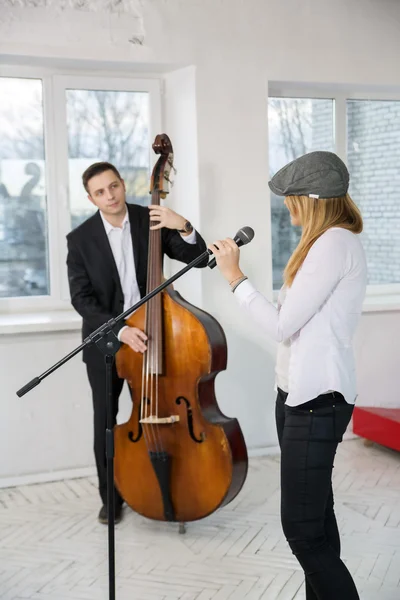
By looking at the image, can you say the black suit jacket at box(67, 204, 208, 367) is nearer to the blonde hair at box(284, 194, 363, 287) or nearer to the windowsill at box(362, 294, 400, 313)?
the blonde hair at box(284, 194, 363, 287)

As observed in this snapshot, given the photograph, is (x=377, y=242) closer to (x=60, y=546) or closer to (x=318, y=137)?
(x=318, y=137)

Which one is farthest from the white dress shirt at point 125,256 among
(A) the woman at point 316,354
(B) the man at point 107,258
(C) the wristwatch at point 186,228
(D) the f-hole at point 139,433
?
(A) the woman at point 316,354

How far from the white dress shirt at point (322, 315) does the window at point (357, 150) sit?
2828 mm

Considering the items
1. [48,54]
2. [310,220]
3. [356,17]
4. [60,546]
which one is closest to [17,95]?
[48,54]

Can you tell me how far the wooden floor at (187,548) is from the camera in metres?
2.86

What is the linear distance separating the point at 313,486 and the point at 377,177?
349cm

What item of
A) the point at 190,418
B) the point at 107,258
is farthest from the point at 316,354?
the point at 107,258

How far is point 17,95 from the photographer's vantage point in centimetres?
427

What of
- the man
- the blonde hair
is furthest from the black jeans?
the man

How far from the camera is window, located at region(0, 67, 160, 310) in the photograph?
4.29 meters

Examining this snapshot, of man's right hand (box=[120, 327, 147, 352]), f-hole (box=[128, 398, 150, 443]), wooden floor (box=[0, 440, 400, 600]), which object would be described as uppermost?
man's right hand (box=[120, 327, 147, 352])

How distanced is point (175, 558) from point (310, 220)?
166cm

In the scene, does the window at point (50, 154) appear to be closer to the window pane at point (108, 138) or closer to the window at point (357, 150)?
the window pane at point (108, 138)

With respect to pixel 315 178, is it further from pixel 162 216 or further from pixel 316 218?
pixel 162 216
